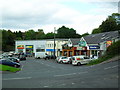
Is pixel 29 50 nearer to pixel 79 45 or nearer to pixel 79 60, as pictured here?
pixel 79 45

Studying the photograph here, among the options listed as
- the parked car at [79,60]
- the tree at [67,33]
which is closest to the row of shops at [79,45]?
the parked car at [79,60]

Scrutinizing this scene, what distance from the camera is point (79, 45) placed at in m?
47.3

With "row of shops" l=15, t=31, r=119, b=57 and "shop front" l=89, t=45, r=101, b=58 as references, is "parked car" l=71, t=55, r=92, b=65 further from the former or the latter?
"shop front" l=89, t=45, r=101, b=58

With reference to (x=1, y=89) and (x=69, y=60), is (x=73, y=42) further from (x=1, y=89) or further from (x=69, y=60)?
(x=1, y=89)

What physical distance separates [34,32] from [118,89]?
123093mm

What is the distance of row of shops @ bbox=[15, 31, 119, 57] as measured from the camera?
40.7m

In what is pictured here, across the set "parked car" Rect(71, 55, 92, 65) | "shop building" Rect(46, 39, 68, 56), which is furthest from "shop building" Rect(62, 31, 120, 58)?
"shop building" Rect(46, 39, 68, 56)

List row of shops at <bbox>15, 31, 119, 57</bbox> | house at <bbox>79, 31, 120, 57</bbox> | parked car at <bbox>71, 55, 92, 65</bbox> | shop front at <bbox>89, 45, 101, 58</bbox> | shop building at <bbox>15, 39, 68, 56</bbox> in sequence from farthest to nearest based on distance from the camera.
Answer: shop building at <bbox>15, 39, 68, 56</bbox> < row of shops at <bbox>15, 31, 119, 57</bbox> < shop front at <bbox>89, 45, 101, 58</bbox> < house at <bbox>79, 31, 120, 57</bbox> < parked car at <bbox>71, 55, 92, 65</bbox>

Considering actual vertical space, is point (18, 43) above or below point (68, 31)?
below

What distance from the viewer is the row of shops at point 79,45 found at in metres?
40.7

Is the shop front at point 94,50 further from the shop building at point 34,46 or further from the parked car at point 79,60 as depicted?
the shop building at point 34,46

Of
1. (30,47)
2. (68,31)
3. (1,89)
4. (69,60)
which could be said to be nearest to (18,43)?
(30,47)

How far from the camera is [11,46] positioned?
108 m

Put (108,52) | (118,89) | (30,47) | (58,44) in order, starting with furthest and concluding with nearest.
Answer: (30,47) < (58,44) < (108,52) < (118,89)
